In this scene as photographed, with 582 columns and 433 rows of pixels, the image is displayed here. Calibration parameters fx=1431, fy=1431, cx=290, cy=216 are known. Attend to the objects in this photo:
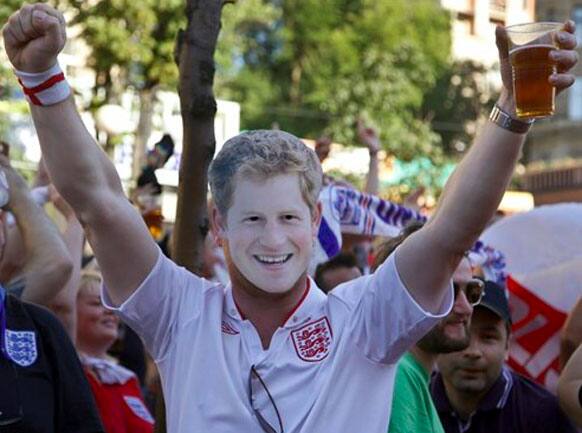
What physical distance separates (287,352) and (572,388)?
1797mm

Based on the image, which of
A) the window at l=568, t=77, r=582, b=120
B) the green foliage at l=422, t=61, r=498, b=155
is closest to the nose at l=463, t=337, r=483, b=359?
the green foliage at l=422, t=61, r=498, b=155

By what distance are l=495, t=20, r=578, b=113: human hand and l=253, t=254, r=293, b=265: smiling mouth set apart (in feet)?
2.22

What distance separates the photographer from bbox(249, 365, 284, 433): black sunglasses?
3.51 m

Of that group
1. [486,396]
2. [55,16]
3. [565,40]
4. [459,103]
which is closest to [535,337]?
[486,396]

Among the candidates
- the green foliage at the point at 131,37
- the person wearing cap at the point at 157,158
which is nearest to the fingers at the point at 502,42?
the person wearing cap at the point at 157,158

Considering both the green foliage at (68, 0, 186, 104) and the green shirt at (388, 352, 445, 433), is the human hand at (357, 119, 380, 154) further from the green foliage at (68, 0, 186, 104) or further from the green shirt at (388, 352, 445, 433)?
the green foliage at (68, 0, 186, 104)

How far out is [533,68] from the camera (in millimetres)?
3336

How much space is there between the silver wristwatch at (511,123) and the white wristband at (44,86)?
3.53 ft

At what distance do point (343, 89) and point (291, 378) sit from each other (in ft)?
115

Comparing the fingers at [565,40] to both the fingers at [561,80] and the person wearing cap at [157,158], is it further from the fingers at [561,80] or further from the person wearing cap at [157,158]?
the person wearing cap at [157,158]

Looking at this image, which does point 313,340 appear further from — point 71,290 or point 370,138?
point 370,138

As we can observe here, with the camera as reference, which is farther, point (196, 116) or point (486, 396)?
point (486, 396)

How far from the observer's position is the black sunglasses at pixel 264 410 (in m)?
3.51

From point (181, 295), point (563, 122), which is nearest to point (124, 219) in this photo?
point (181, 295)
